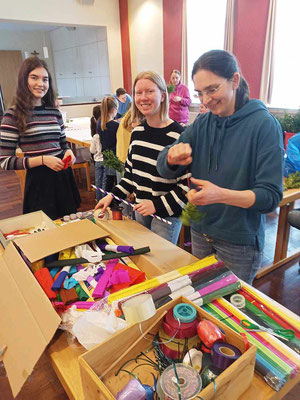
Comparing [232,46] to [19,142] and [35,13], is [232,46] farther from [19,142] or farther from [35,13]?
[19,142]

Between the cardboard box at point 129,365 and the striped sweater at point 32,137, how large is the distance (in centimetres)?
134

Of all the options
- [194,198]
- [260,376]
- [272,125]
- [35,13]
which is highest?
[35,13]

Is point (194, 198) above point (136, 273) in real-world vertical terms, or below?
above

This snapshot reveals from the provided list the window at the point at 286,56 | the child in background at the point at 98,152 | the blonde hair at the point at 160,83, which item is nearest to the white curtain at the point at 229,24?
the window at the point at 286,56

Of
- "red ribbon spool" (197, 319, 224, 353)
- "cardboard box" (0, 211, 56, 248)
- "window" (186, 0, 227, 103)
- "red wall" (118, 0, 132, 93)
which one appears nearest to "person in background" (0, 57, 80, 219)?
"cardboard box" (0, 211, 56, 248)

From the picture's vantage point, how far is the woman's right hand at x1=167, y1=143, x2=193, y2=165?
3.75 ft

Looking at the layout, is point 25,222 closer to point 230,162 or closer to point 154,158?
point 154,158

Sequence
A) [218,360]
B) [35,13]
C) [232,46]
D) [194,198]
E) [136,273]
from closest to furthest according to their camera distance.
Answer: [218,360] < [194,198] < [136,273] < [232,46] < [35,13]

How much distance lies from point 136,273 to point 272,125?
698 millimetres

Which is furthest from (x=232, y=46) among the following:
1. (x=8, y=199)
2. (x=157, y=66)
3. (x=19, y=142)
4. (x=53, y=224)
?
(x=53, y=224)

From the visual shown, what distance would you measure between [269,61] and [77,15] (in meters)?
4.77

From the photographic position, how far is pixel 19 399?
1.54 meters

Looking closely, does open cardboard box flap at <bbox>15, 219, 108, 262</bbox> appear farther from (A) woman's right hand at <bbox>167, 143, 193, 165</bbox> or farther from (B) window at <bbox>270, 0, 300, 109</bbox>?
(B) window at <bbox>270, 0, 300, 109</bbox>

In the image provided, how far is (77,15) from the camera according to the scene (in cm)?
720
